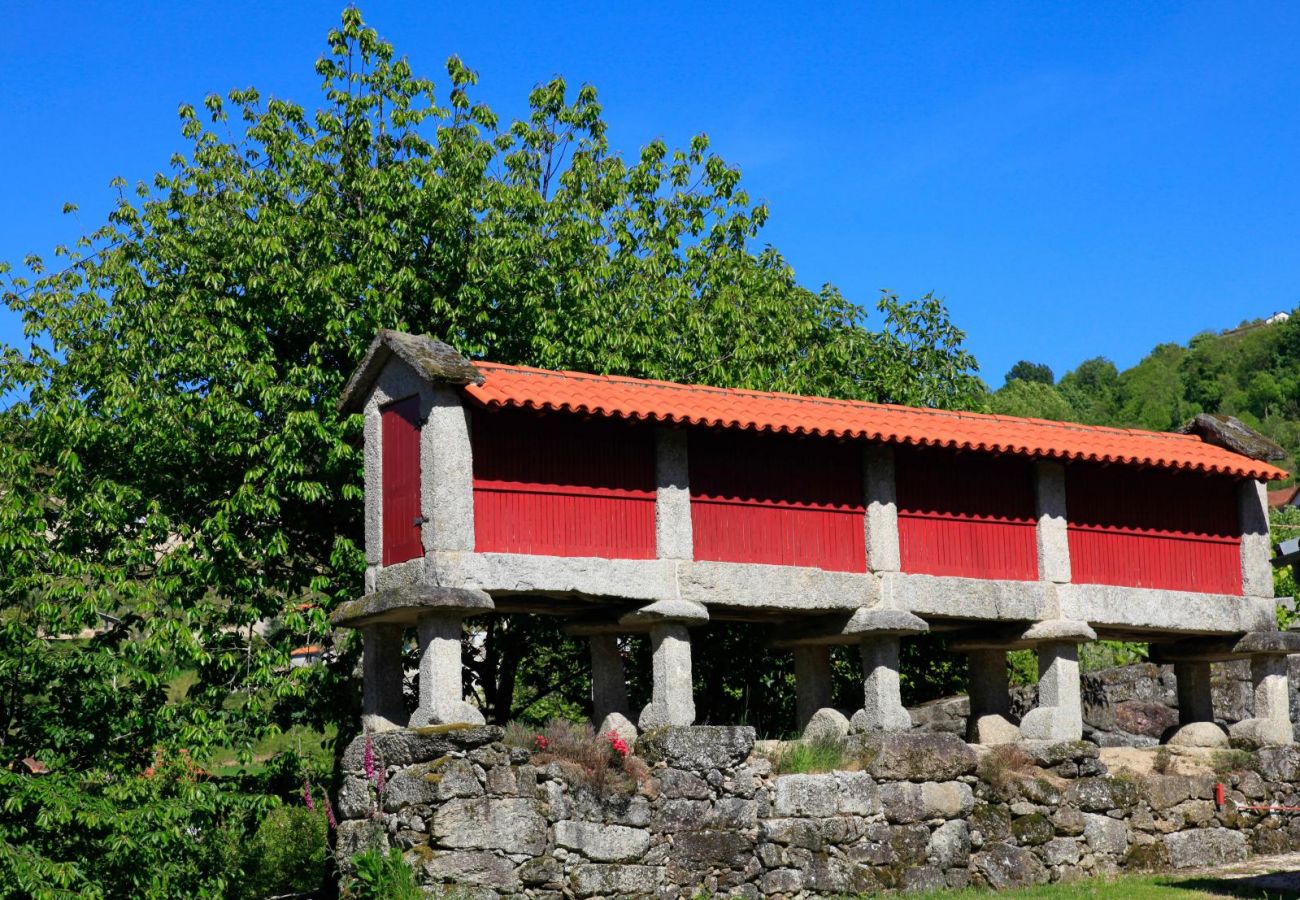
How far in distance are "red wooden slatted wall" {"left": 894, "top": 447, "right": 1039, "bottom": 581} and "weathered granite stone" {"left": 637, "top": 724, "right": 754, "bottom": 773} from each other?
291 centimetres

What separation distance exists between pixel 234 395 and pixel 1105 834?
34.4 feet

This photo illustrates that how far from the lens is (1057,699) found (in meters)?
16.6

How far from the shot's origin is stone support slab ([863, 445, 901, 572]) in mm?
16000

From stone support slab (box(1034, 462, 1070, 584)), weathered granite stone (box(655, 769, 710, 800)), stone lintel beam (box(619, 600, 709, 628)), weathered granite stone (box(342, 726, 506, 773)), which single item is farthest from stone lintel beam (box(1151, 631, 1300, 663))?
weathered granite stone (box(342, 726, 506, 773))

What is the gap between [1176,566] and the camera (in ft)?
57.8

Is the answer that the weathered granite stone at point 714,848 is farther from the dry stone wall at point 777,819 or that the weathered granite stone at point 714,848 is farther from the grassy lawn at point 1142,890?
the grassy lawn at point 1142,890

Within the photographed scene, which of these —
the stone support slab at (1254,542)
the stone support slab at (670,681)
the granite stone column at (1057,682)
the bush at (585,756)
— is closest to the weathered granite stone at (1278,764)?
the stone support slab at (1254,542)

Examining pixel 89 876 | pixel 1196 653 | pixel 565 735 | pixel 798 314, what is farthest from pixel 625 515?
pixel 798 314

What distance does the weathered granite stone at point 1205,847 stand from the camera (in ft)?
53.6

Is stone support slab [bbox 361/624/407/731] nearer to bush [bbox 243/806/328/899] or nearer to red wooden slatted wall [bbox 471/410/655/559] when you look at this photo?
red wooden slatted wall [bbox 471/410/655/559]

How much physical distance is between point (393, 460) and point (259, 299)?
506cm

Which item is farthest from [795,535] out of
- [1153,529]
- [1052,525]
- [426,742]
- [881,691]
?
[1153,529]

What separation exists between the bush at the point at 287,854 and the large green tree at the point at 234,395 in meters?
3.49

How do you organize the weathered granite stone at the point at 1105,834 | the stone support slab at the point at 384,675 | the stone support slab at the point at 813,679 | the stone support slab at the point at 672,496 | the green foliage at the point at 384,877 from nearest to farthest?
the green foliage at the point at 384,877, the stone support slab at the point at 672,496, the stone support slab at the point at 384,675, the weathered granite stone at the point at 1105,834, the stone support slab at the point at 813,679
